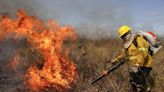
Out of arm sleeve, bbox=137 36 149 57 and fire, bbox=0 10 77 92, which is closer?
arm sleeve, bbox=137 36 149 57

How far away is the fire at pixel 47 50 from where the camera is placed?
9.81 meters

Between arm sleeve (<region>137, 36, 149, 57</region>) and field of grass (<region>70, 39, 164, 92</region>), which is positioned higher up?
arm sleeve (<region>137, 36, 149, 57</region>)

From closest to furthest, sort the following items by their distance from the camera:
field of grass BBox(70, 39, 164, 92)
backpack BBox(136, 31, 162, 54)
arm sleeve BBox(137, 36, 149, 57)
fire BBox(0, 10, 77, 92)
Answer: arm sleeve BBox(137, 36, 149, 57) < backpack BBox(136, 31, 162, 54) < field of grass BBox(70, 39, 164, 92) < fire BBox(0, 10, 77, 92)

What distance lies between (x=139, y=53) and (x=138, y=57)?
10 centimetres

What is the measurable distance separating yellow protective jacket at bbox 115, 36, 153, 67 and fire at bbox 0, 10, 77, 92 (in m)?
2.18

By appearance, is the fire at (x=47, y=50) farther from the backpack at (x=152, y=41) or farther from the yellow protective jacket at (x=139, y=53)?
the backpack at (x=152, y=41)

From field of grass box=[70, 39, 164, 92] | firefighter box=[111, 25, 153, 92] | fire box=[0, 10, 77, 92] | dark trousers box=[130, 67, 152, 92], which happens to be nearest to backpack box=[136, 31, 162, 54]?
firefighter box=[111, 25, 153, 92]

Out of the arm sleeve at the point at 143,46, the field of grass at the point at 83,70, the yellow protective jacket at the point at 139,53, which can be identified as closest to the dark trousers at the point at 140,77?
the yellow protective jacket at the point at 139,53

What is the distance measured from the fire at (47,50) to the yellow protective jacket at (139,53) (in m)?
2.18

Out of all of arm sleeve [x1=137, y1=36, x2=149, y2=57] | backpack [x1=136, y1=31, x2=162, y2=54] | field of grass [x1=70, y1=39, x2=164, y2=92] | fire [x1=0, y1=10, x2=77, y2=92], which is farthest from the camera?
fire [x1=0, y1=10, x2=77, y2=92]

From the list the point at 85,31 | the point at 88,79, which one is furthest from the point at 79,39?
the point at 88,79

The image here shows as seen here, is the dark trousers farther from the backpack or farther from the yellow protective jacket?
the backpack

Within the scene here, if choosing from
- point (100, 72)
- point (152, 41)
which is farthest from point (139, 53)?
point (100, 72)

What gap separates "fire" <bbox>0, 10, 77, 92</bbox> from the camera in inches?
386
